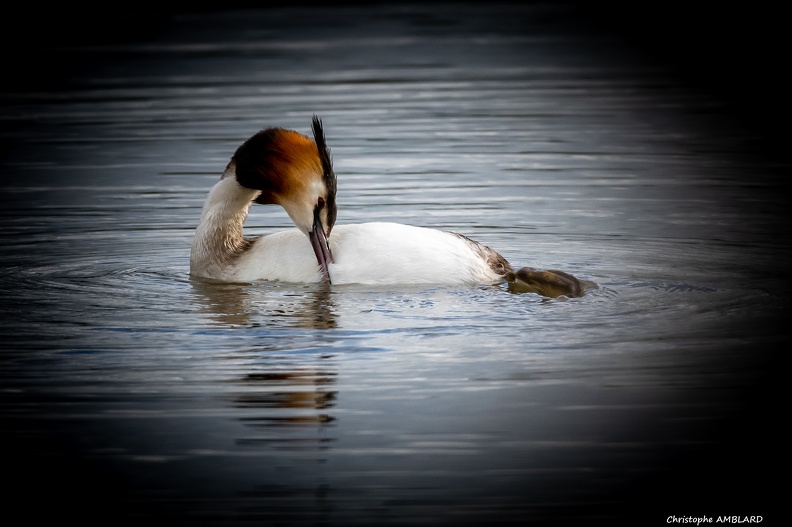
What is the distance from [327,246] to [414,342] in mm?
1426

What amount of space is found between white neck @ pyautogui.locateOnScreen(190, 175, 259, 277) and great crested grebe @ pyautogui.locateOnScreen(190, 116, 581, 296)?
135 millimetres

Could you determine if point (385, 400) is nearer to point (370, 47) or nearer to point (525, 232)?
point (525, 232)

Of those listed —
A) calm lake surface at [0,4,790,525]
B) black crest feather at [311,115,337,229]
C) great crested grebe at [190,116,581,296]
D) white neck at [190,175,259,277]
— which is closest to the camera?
calm lake surface at [0,4,790,525]

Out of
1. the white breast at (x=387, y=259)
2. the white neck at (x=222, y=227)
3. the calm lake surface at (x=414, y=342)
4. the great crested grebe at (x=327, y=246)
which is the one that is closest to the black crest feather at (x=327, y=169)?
the great crested grebe at (x=327, y=246)

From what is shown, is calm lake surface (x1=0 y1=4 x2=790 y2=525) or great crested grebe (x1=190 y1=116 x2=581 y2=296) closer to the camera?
calm lake surface (x1=0 y1=4 x2=790 y2=525)

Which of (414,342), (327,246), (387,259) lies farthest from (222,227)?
(414,342)

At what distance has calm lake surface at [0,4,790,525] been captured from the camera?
5.37 m

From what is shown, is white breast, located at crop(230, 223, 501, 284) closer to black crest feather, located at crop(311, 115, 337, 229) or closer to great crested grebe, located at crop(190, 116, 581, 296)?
great crested grebe, located at crop(190, 116, 581, 296)

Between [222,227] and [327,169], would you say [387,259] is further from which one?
[222,227]

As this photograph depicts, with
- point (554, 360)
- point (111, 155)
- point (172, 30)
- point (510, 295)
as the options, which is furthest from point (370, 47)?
point (554, 360)

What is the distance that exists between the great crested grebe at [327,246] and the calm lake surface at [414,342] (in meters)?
0.11

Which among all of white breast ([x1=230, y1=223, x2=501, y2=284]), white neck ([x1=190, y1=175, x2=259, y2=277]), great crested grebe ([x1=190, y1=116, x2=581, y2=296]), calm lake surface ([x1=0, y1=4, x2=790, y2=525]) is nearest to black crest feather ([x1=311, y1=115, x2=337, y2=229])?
great crested grebe ([x1=190, y1=116, x2=581, y2=296])

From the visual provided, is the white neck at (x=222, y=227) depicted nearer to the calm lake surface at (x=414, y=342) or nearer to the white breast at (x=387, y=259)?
the calm lake surface at (x=414, y=342)

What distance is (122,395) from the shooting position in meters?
6.36
